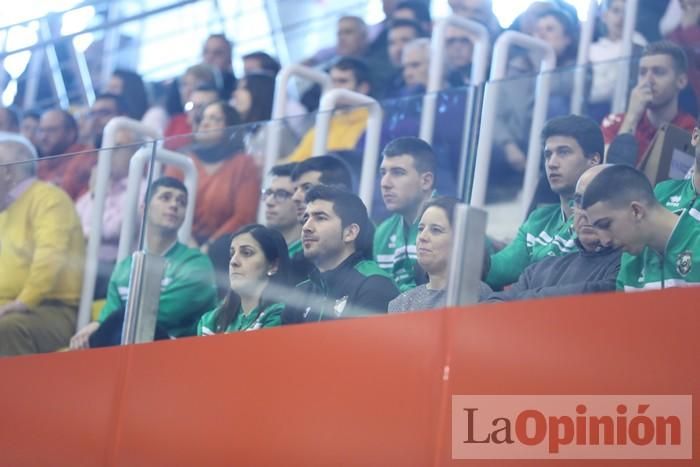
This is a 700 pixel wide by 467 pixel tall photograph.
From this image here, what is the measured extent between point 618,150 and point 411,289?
0.49m

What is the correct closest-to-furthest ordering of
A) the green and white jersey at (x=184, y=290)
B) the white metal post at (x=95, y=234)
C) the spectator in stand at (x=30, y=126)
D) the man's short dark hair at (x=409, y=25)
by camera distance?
the green and white jersey at (x=184, y=290)
the white metal post at (x=95, y=234)
the man's short dark hair at (x=409, y=25)
the spectator in stand at (x=30, y=126)

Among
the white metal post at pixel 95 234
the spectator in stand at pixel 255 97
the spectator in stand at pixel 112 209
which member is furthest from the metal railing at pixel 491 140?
the spectator in stand at pixel 255 97

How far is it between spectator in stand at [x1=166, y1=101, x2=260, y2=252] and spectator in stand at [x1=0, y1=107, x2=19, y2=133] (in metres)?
2.62

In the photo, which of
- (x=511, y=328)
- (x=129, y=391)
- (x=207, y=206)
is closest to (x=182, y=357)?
(x=129, y=391)

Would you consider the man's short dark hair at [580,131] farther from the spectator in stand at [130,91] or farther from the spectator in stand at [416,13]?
the spectator in stand at [130,91]

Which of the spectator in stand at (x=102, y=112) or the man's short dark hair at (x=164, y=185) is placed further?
the spectator in stand at (x=102, y=112)

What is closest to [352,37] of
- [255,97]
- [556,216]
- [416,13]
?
[416,13]

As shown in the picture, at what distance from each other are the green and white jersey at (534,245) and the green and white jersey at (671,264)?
0.42 feet

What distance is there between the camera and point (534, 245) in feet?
8.27

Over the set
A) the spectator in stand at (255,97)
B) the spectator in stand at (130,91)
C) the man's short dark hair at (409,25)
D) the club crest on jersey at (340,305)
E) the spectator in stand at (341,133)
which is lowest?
the club crest on jersey at (340,305)

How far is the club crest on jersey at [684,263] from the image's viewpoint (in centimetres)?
236

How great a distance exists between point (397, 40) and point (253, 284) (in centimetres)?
211

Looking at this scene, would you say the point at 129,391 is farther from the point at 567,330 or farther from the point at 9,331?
the point at 567,330

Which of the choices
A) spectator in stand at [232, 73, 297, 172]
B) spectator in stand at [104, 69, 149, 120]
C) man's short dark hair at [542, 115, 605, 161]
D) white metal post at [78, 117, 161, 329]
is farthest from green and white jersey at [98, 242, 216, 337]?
spectator in stand at [104, 69, 149, 120]
